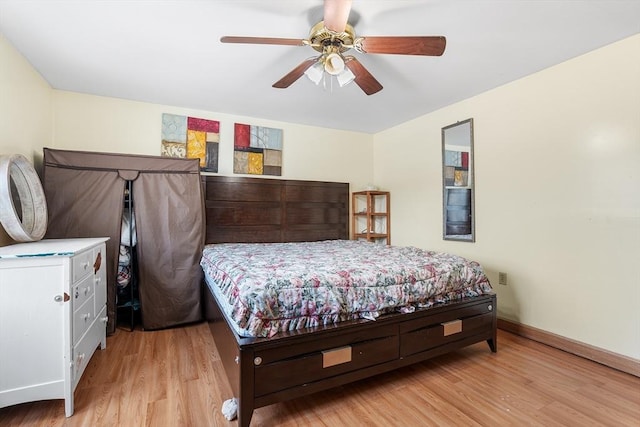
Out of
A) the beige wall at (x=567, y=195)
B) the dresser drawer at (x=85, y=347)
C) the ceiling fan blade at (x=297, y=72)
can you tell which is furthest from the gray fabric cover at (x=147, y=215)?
the beige wall at (x=567, y=195)

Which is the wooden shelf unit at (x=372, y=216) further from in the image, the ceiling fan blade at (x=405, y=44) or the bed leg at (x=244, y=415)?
the bed leg at (x=244, y=415)

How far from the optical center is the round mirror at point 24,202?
1862 millimetres

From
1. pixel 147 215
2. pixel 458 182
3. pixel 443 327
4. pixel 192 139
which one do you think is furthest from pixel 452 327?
pixel 192 139

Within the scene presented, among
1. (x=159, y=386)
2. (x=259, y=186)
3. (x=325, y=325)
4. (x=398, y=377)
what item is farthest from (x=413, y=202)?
(x=159, y=386)

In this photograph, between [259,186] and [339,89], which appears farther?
[259,186]

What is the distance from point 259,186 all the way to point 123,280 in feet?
5.82

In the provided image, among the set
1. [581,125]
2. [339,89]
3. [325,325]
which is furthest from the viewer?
[339,89]

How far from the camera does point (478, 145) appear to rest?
311 centimetres

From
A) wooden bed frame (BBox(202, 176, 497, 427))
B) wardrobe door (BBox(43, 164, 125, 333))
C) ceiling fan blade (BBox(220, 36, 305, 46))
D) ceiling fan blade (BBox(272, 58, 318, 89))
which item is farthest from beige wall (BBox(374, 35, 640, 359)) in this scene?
wardrobe door (BBox(43, 164, 125, 333))

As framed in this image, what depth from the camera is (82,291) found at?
180 centimetres

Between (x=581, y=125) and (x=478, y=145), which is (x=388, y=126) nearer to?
(x=478, y=145)

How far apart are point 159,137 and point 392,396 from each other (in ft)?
11.3

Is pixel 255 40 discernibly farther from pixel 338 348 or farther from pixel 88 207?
pixel 88 207

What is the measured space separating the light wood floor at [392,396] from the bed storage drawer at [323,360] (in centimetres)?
23
